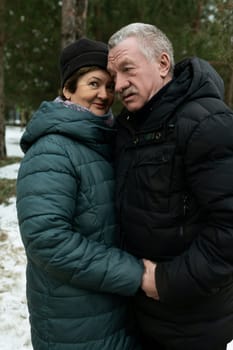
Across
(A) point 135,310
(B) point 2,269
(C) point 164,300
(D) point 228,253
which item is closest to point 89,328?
(A) point 135,310

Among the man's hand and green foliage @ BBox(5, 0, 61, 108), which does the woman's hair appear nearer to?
the man's hand

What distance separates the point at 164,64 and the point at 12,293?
2.71m

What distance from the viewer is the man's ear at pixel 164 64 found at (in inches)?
50.2

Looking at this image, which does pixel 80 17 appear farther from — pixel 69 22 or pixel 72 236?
pixel 72 236

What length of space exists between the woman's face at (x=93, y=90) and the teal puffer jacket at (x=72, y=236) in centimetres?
7

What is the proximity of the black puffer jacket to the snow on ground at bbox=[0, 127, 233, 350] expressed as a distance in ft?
4.85

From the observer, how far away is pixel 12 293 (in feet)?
10.9

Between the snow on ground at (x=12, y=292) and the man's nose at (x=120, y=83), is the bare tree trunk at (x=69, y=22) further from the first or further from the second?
the man's nose at (x=120, y=83)

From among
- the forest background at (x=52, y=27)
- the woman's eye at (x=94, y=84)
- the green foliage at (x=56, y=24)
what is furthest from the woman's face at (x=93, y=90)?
the green foliage at (x=56, y=24)

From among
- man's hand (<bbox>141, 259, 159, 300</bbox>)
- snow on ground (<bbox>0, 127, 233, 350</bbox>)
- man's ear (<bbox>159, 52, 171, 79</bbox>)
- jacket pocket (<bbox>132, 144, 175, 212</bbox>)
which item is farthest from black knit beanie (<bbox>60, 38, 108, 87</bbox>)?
snow on ground (<bbox>0, 127, 233, 350</bbox>)

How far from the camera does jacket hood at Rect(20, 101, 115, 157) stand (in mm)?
1318

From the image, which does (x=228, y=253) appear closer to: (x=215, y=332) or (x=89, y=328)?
(x=215, y=332)

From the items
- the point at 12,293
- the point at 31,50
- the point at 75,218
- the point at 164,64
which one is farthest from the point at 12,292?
the point at 31,50

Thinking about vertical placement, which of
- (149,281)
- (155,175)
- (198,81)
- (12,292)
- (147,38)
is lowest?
(12,292)
